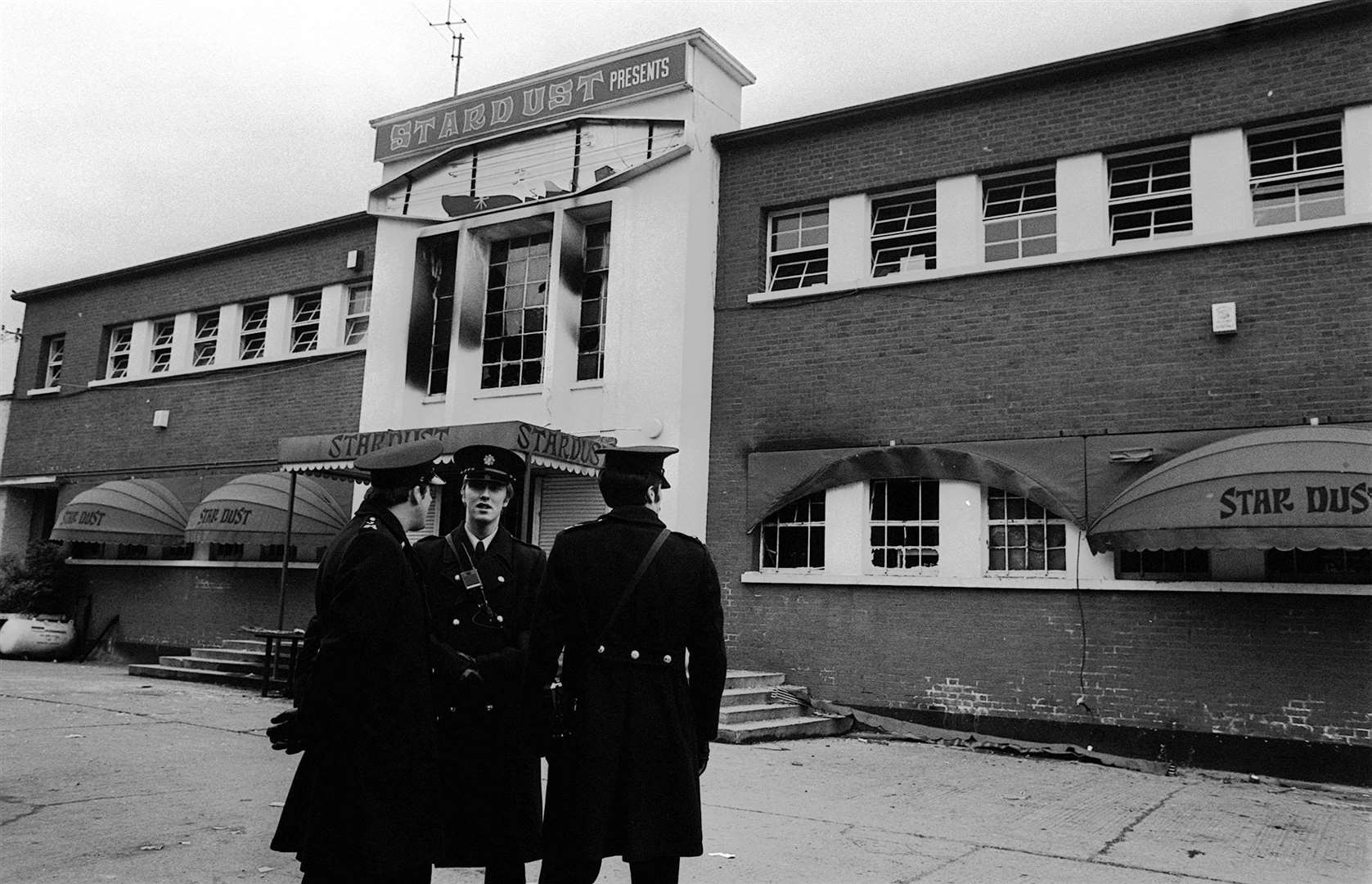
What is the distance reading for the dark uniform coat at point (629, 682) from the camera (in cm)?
387

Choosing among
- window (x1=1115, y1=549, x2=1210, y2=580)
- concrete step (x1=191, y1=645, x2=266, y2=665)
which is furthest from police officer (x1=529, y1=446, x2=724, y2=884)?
concrete step (x1=191, y1=645, x2=266, y2=665)

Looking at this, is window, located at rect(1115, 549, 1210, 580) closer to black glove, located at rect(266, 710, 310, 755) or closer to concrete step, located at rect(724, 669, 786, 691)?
concrete step, located at rect(724, 669, 786, 691)

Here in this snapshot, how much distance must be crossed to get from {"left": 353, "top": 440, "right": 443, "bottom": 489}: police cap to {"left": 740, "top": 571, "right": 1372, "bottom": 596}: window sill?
7980 millimetres

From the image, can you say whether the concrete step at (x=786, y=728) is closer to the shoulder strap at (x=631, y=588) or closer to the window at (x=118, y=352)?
the shoulder strap at (x=631, y=588)

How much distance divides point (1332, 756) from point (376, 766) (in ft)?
28.5

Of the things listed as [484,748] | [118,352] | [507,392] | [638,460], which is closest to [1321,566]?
[638,460]

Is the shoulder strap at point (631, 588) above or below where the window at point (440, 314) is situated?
below

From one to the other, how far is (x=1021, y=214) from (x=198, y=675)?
12009 mm

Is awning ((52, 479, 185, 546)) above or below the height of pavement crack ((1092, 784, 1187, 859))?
above

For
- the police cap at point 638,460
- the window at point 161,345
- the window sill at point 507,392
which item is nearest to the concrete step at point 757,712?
the window sill at point 507,392

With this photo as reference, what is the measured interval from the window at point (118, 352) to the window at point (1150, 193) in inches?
663

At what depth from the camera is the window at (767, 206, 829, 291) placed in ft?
42.6

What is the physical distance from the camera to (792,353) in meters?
12.6

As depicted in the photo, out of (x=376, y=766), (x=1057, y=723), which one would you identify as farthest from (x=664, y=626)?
(x=1057, y=723)
